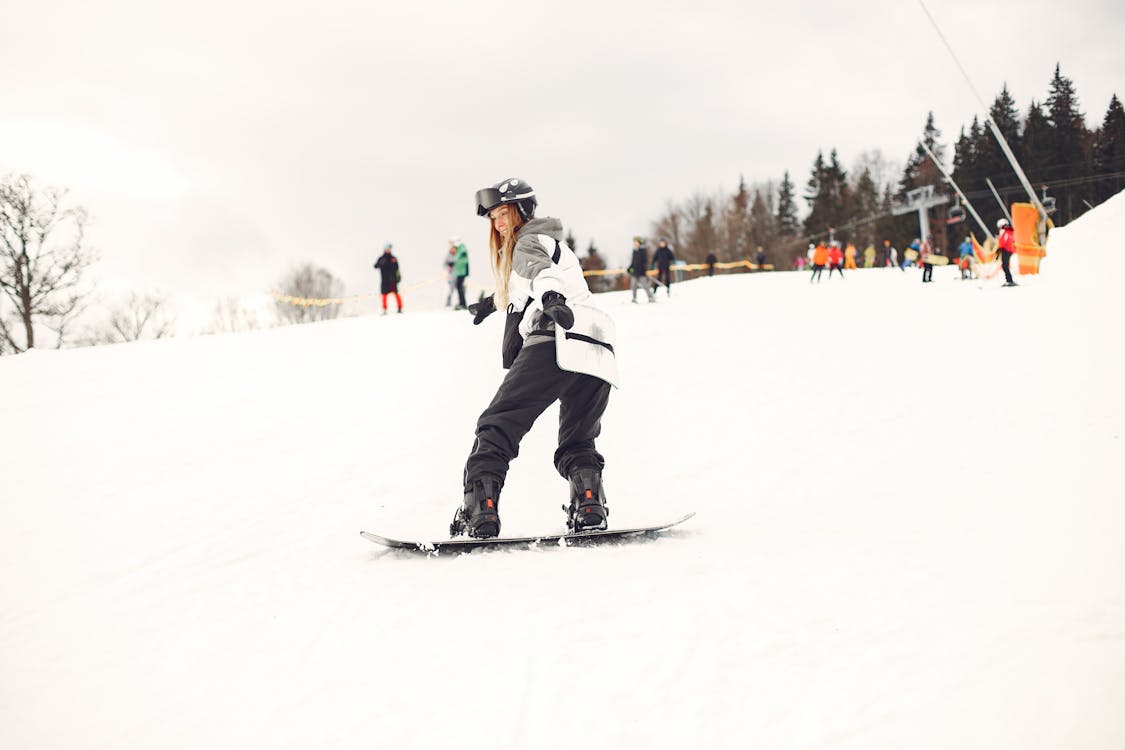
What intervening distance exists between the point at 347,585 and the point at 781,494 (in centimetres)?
271

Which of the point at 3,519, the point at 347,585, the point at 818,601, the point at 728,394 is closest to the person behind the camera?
the point at 818,601

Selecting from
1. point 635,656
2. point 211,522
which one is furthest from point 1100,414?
point 211,522

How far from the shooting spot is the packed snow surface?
199 centimetres

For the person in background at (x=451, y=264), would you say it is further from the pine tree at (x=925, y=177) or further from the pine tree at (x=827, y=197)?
the pine tree at (x=827, y=197)

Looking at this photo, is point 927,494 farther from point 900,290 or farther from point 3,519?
point 900,290

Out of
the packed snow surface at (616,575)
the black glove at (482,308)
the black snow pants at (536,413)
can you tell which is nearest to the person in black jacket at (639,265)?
the packed snow surface at (616,575)

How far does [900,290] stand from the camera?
18.5 m

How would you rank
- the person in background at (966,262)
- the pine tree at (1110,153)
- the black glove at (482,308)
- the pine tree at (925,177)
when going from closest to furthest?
the black glove at (482,308)
the person in background at (966,262)
the pine tree at (1110,153)
the pine tree at (925,177)

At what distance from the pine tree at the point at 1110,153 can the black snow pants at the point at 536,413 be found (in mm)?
58376

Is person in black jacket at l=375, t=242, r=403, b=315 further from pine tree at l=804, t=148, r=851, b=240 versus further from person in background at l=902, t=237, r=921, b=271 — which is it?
pine tree at l=804, t=148, r=851, b=240

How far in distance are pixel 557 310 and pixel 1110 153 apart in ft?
204

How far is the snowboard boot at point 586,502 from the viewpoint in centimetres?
355

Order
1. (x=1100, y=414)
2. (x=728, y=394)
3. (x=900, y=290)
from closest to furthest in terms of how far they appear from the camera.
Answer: (x=1100, y=414)
(x=728, y=394)
(x=900, y=290)

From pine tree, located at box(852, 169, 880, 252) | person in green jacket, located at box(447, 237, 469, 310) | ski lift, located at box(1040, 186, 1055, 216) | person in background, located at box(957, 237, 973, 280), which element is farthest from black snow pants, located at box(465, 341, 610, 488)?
pine tree, located at box(852, 169, 880, 252)
